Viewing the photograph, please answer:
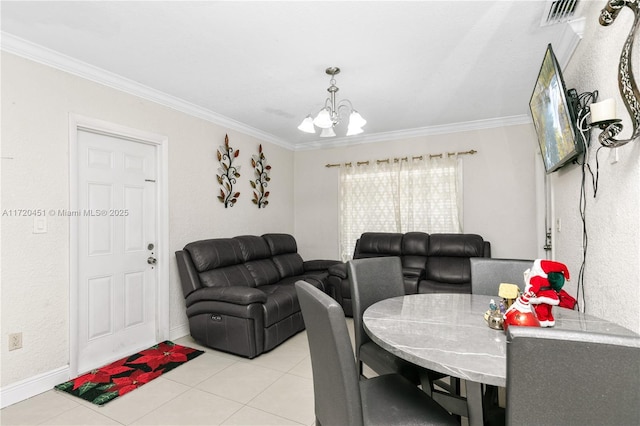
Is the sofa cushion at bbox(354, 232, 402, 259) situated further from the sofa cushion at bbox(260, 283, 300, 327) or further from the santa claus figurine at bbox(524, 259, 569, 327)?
the santa claus figurine at bbox(524, 259, 569, 327)

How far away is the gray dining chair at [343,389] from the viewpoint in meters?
1.10

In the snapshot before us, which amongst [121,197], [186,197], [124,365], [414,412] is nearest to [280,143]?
[186,197]

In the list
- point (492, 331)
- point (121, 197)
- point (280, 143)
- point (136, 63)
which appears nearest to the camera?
point (492, 331)

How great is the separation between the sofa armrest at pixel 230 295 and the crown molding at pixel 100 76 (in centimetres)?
195

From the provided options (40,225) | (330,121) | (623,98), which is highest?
(330,121)

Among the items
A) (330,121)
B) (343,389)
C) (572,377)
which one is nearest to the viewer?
(572,377)

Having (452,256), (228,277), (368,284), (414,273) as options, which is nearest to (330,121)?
(368,284)

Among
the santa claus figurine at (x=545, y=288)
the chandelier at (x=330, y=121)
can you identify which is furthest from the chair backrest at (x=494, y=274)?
the chandelier at (x=330, y=121)

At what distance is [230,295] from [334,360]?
1.96 metres

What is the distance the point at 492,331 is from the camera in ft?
4.44

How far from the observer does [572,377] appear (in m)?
0.74

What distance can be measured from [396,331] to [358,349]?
0.69 meters

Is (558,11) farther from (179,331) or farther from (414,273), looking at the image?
(179,331)

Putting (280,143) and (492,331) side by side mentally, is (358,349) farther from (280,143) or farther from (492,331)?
(280,143)
